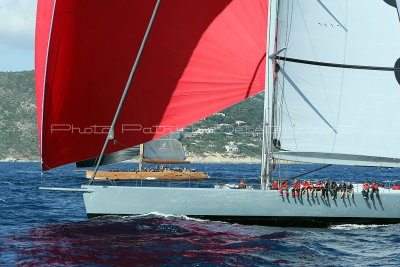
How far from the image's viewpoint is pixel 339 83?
63.2 feet

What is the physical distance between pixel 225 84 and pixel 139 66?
10.2ft

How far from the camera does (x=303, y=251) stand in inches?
583

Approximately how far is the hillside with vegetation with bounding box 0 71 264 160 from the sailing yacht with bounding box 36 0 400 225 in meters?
123

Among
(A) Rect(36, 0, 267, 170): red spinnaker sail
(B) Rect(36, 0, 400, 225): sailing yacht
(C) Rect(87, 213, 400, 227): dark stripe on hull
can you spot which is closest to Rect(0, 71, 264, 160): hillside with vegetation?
(B) Rect(36, 0, 400, 225): sailing yacht

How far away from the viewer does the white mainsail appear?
19.1 meters

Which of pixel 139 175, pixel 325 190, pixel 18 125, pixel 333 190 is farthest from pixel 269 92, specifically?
pixel 18 125

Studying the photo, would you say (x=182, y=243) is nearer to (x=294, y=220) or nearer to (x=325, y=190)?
(x=294, y=220)

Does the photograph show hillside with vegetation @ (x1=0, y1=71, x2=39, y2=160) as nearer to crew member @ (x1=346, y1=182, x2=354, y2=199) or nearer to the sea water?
the sea water

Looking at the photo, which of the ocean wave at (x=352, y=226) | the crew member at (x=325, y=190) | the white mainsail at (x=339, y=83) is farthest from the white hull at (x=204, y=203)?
the white mainsail at (x=339, y=83)

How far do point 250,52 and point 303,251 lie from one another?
302 inches

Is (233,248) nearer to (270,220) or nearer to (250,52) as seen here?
(270,220)

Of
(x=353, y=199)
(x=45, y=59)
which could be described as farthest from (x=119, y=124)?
(x=353, y=199)

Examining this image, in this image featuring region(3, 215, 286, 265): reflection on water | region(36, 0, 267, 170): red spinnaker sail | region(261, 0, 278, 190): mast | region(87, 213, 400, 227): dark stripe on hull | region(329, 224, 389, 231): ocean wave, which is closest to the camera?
region(3, 215, 286, 265): reflection on water

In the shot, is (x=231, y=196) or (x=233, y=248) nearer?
(x=233, y=248)
